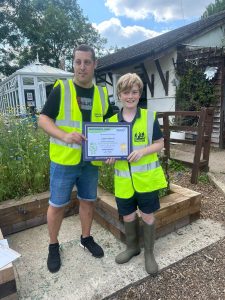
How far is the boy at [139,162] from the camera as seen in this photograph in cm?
223

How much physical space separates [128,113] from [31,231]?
186cm

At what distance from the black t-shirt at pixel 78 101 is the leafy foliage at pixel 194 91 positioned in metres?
6.46

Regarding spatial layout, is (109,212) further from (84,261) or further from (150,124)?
(150,124)

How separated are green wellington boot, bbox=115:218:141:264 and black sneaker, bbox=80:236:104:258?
0.64ft

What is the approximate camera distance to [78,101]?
2.27m

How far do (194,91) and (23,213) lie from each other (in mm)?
6867

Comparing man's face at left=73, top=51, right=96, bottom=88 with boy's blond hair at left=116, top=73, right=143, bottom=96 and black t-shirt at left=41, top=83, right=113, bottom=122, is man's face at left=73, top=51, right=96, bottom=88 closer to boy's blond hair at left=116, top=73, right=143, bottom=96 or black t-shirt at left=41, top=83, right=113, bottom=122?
black t-shirt at left=41, top=83, right=113, bottom=122

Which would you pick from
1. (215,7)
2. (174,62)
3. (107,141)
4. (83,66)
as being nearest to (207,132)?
(107,141)

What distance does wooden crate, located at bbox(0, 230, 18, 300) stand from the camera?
199cm

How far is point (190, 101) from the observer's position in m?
8.40

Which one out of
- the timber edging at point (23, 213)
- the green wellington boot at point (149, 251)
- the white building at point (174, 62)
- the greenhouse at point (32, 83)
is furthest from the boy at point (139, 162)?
the greenhouse at point (32, 83)

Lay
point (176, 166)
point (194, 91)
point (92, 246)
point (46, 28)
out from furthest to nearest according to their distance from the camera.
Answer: point (46, 28) < point (194, 91) < point (176, 166) < point (92, 246)

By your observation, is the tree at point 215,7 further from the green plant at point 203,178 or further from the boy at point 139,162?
the boy at point 139,162

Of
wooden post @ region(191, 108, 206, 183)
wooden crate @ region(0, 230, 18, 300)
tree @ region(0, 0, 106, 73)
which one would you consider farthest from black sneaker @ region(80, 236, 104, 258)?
tree @ region(0, 0, 106, 73)
